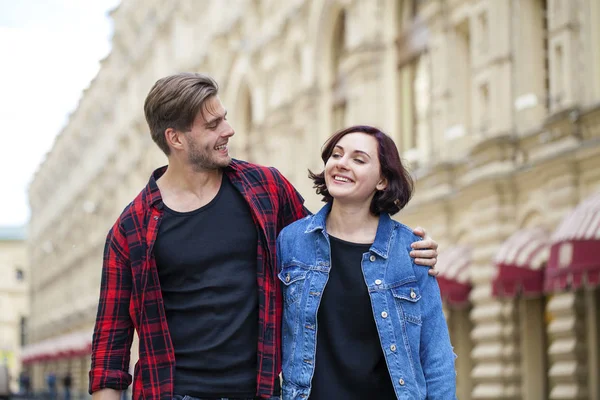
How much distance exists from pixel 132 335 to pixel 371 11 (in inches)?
821

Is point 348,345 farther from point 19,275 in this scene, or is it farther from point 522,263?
point 19,275

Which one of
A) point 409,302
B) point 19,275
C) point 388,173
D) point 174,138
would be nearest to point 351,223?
point 388,173

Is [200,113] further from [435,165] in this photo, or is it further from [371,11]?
[371,11]

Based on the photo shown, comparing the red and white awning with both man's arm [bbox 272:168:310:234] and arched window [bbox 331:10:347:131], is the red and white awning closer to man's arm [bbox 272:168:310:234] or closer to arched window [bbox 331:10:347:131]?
arched window [bbox 331:10:347:131]

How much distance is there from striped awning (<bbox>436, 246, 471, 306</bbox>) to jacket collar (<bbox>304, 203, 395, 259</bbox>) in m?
15.3

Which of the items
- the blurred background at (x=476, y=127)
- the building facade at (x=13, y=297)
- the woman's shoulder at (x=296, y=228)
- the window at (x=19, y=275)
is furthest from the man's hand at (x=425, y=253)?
the window at (x=19, y=275)

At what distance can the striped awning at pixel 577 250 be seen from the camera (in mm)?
14367

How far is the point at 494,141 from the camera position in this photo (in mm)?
19188

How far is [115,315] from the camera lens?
4805 millimetres

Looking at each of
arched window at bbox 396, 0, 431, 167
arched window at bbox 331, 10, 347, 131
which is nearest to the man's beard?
arched window at bbox 396, 0, 431, 167

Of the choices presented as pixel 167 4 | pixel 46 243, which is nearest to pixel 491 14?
pixel 167 4

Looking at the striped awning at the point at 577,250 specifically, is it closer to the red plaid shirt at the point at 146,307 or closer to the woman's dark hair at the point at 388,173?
the woman's dark hair at the point at 388,173

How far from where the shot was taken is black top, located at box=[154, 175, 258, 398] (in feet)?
15.2

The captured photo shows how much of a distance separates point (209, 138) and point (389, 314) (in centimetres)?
101
